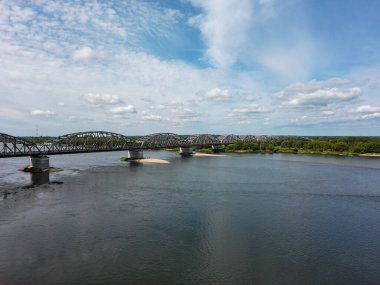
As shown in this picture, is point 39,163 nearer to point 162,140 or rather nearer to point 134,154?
point 134,154

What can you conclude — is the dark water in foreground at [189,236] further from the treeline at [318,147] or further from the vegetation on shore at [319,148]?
the treeline at [318,147]

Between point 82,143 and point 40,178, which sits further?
point 82,143

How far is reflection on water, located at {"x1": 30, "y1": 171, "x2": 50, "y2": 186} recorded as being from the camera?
39.5m

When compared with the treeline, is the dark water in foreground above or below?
below

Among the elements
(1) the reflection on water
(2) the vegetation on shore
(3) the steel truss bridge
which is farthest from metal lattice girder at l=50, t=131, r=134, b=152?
(2) the vegetation on shore

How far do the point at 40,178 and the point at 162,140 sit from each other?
59492mm

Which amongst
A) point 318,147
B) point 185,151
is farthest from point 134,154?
point 318,147

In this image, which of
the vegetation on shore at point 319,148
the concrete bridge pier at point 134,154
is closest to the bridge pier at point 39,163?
→ the concrete bridge pier at point 134,154

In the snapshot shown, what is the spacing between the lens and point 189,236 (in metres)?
20.5

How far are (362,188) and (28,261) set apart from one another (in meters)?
35.3

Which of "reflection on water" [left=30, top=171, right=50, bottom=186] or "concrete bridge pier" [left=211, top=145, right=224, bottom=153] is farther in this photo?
"concrete bridge pier" [left=211, top=145, right=224, bottom=153]

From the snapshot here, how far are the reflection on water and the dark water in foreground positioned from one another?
382cm

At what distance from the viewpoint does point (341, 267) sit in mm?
16703

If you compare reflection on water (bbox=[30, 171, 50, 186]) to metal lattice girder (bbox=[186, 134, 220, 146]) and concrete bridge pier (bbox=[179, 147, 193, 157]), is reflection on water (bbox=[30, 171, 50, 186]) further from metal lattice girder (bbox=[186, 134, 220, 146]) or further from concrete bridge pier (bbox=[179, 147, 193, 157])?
metal lattice girder (bbox=[186, 134, 220, 146])
